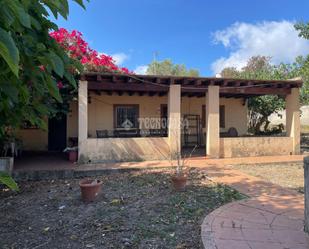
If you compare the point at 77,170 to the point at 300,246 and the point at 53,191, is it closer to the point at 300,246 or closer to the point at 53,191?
the point at 53,191

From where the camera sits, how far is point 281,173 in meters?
8.76

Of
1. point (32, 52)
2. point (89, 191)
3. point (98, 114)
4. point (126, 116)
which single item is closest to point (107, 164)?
point (98, 114)

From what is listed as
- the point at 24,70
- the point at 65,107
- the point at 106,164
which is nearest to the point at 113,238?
the point at 24,70

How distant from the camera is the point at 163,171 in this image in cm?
912

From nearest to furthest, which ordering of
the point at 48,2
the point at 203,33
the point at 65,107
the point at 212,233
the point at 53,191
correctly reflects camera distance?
the point at 48,2 < the point at 212,233 < the point at 53,191 < the point at 65,107 < the point at 203,33

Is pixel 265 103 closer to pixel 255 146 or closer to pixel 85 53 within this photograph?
pixel 255 146

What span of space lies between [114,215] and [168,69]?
122 feet

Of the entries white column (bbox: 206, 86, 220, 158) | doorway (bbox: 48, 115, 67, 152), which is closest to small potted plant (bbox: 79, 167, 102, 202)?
white column (bbox: 206, 86, 220, 158)

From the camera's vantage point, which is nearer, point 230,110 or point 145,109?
point 145,109

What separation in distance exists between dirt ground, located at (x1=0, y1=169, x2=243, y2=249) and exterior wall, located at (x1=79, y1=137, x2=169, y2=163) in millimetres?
3049

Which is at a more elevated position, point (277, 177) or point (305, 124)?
point (305, 124)

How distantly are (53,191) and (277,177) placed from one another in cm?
565

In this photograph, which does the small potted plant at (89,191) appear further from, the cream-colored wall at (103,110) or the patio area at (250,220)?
the cream-colored wall at (103,110)

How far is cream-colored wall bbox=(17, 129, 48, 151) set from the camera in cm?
1377
